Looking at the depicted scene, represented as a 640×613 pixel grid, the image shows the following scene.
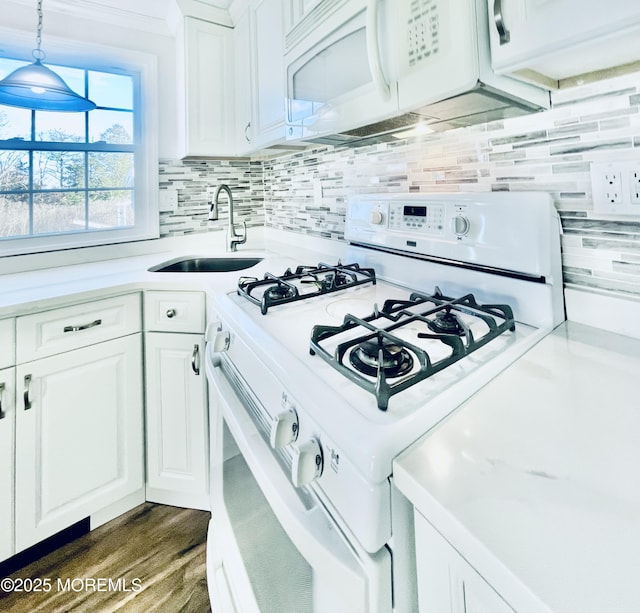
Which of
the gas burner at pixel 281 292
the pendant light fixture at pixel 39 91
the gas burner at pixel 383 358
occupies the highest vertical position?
the pendant light fixture at pixel 39 91

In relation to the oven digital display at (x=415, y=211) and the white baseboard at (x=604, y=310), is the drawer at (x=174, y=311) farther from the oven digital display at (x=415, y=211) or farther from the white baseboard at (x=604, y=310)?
the white baseboard at (x=604, y=310)

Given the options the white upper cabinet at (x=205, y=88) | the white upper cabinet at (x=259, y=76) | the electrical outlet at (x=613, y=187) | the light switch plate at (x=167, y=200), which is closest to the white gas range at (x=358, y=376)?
the electrical outlet at (x=613, y=187)

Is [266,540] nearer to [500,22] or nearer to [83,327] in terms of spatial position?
[83,327]

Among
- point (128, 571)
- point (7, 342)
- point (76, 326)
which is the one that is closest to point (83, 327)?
point (76, 326)

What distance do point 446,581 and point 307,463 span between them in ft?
0.72

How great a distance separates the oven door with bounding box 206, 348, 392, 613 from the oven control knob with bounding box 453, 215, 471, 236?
0.68m

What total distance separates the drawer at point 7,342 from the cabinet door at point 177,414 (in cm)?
41

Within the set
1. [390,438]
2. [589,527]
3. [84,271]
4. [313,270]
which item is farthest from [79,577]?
[589,527]

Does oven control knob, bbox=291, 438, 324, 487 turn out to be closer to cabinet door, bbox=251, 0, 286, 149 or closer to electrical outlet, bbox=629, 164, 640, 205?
electrical outlet, bbox=629, 164, 640, 205

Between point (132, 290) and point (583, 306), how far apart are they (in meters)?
1.43

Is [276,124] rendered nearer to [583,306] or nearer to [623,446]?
[583,306]

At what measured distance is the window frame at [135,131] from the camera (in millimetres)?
1793

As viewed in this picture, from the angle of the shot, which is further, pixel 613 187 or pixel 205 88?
pixel 205 88

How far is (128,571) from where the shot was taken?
130 centimetres
